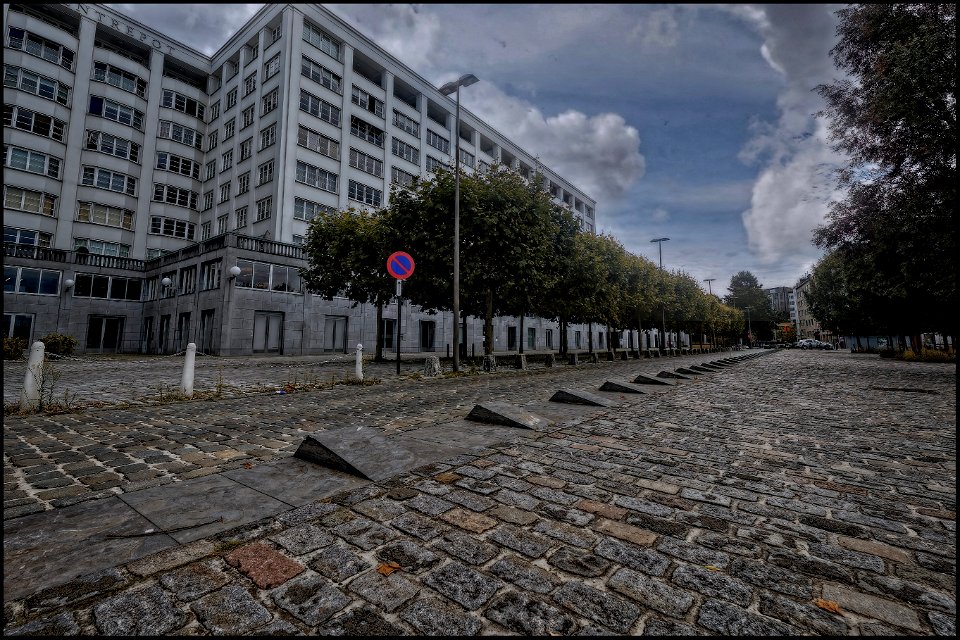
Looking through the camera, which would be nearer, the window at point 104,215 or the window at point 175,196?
the window at point 104,215

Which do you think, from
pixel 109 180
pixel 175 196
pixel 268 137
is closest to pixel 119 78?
pixel 109 180

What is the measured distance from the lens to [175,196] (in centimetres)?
3759

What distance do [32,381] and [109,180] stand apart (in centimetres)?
3591

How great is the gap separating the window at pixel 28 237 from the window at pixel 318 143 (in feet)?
58.9

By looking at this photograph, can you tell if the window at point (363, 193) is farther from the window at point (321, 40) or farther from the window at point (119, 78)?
the window at point (119, 78)

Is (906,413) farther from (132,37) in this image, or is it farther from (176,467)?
(132,37)

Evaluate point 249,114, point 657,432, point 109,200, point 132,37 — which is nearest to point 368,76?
point 249,114

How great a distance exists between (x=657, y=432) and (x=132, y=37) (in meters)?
47.9

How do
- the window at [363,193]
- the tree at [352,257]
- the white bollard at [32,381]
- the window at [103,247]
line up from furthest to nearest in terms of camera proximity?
1. the window at [363,193]
2. the window at [103,247]
3. the tree at [352,257]
4. the white bollard at [32,381]

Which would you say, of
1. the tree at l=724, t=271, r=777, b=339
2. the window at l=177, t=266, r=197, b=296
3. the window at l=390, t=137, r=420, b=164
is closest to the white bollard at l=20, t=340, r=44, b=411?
the window at l=177, t=266, r=197, b=296

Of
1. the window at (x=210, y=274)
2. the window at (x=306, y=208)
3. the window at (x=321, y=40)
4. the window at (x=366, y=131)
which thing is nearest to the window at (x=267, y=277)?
the window at (x=210, y=274)

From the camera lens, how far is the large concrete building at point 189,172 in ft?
91.9

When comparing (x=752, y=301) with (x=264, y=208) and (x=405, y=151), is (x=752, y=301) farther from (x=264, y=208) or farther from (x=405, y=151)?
(x=264, y=208)

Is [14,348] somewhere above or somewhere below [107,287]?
below
